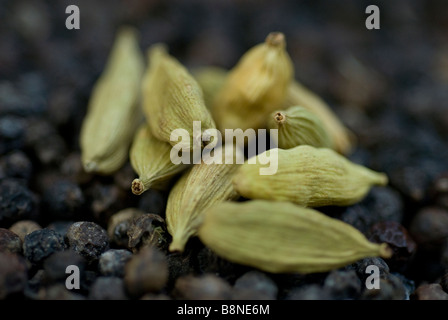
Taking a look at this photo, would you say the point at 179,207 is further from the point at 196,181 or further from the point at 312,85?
the point at 312,85

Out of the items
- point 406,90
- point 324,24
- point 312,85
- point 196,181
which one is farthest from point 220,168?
point 324,24

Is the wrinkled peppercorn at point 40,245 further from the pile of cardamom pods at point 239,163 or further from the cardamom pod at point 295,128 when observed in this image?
the cardamom pod at point 295,128

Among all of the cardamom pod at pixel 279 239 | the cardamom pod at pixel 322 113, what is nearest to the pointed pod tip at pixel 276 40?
the cardamom pod at pixel 322 113

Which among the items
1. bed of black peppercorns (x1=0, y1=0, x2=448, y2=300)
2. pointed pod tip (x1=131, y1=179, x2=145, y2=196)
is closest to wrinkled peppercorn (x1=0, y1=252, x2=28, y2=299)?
bed of black peppercorns (x1=0, y1=0, x2=448, y2=300)

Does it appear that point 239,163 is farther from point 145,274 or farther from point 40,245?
point 40,245

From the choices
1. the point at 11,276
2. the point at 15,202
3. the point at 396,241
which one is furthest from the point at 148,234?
the point at 396,241

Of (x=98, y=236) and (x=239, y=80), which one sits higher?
(x=239, y=80)

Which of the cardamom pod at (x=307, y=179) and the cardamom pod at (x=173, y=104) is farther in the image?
the cardamom pod at (x=173, y=104)
